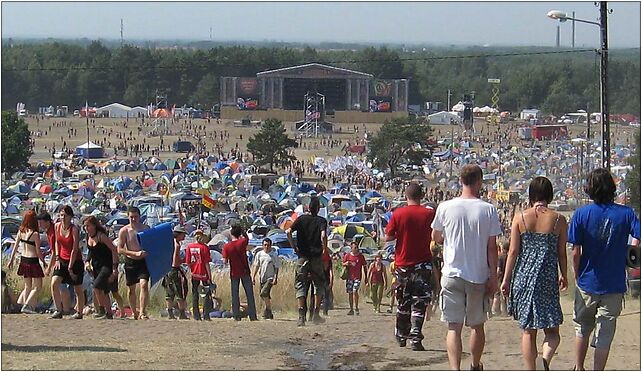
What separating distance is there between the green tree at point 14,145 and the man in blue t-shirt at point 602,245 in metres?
52.6

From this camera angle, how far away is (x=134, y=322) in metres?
9.47

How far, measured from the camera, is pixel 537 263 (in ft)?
19.7

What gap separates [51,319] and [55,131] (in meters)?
84.5

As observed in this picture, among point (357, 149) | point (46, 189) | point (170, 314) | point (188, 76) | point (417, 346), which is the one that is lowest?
point (46, 189)

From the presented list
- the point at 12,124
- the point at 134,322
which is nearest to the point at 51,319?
the point at 134,322

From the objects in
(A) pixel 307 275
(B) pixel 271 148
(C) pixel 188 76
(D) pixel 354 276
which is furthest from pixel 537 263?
(C) pixel 188 76

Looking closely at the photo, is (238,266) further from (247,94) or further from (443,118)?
(247,94)

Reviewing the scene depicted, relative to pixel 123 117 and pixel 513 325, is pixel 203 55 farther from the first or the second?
pixel 513 325

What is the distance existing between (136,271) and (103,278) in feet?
1.46

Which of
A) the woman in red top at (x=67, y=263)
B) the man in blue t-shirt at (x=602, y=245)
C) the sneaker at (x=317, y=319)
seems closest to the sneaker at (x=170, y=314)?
the woman in red top at (x=67, y=263)

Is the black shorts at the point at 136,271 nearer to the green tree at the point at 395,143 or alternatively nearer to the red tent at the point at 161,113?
the green tree at the point at 395,143

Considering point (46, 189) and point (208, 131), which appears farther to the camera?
point (208, 131)

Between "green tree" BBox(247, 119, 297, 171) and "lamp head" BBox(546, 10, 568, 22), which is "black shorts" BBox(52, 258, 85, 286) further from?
"green tree" BBox(247, 119, 297, 171)

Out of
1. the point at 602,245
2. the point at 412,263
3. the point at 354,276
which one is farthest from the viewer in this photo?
the point at 354,276
